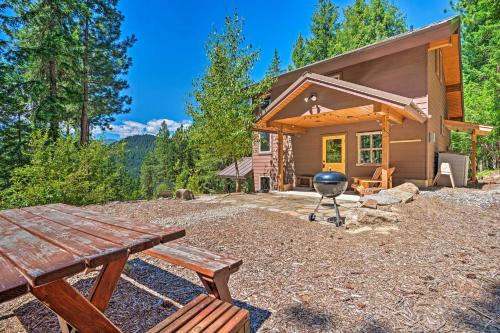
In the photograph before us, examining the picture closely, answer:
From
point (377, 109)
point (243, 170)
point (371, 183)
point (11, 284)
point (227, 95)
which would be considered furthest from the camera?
point (243, 170)

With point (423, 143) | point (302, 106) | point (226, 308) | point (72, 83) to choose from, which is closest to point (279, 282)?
point (226, 308)

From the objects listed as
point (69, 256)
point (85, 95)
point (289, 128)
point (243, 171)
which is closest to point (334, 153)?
point (289, 128)

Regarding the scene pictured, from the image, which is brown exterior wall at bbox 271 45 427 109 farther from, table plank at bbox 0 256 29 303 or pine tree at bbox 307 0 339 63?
pine tree at bbox 307 0 339 63

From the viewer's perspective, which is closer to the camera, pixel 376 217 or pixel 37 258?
pixel 37 258

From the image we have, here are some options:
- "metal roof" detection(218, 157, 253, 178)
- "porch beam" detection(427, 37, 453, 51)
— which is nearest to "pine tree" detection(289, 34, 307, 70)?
"metal roof" detection(218, 157, 253, 178)

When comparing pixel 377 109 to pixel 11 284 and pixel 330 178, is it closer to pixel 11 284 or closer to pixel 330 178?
pixel 330 178

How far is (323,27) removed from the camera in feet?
80.1

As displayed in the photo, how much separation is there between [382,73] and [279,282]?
9008 mm

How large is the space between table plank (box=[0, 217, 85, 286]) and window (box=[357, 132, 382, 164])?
9.69 m

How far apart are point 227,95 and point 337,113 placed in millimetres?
4834

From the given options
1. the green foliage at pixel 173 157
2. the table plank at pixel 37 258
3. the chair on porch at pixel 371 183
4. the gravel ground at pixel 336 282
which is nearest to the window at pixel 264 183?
the chair on porch at pixel 371 183

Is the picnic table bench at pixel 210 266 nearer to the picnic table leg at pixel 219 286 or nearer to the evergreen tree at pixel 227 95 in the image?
the picnic table leg at pixel 219 286

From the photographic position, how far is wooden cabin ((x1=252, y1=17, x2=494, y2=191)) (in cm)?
Answer: 739

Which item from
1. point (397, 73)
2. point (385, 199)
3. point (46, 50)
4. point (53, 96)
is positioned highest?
point (46, 50)
